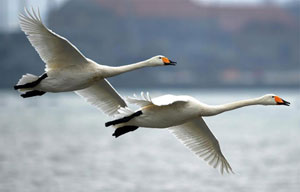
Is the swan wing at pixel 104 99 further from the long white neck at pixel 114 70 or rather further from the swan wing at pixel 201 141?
the long white neck at pixel 114 70

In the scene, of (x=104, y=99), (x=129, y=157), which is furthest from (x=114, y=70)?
(x=129, y=157)

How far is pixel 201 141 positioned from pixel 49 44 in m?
3.12

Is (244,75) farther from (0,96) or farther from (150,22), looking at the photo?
(0,96)

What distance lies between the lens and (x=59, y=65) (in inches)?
579

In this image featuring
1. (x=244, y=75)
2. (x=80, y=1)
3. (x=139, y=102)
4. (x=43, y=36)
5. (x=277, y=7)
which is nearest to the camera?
(x=139, y=102)

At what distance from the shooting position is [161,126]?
1372 cm

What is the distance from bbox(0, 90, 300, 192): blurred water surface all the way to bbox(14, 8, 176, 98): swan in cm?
1234

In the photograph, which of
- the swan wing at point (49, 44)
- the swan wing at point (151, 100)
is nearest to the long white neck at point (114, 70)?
the swan wing at point (49, 44)

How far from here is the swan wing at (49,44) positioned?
1439 cm

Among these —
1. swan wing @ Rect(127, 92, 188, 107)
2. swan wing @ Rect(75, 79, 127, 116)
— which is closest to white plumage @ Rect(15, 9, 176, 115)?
swan wing @ Rect(127, 92, 188, 107)

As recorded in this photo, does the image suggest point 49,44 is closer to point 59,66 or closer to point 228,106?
point 59,66

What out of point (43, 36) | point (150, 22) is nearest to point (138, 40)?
point (150, 22)

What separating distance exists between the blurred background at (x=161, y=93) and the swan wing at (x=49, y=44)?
352 centimetres

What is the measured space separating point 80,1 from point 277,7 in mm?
39497
